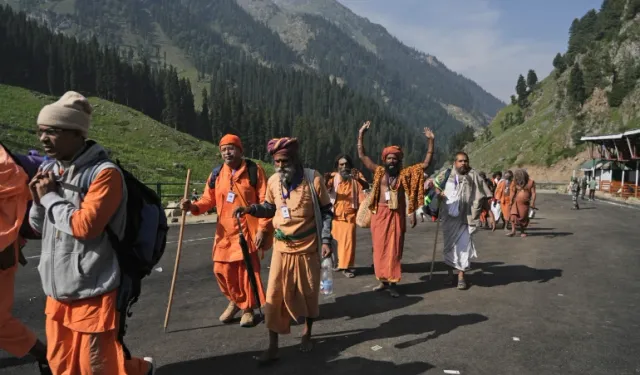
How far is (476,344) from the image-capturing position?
15.7 feet

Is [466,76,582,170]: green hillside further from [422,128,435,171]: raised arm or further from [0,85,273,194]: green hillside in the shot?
[422,128,435,171]: raised arm

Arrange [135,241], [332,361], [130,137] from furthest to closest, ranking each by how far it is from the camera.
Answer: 1. [130,137]
2. [332,361]
3. [135,241]

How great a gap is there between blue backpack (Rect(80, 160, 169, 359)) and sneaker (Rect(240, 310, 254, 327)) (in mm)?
2270

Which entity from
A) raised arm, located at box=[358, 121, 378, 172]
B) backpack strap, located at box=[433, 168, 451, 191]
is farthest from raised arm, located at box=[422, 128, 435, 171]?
raised arm, located at box=[358, 121, 378, 172]

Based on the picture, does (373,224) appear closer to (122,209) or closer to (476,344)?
(476,344)

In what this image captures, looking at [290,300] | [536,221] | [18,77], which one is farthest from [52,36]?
[290,300]

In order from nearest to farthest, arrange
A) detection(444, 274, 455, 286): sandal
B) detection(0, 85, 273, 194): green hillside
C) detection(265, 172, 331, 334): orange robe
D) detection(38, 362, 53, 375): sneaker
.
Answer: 1. detection(38, 362, 53, 375): sneaker
2. detection(265, 172, 331, 334): orange robe
3. detection(444, 274, 455, 286): sandal
4. detection(0, 85, 273, 194): green hillside

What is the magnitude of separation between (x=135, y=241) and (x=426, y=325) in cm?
358

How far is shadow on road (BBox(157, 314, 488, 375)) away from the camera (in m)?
4.14

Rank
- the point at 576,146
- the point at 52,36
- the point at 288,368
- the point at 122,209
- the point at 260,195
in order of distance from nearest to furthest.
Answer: the point at 122,209
the point at 288,368
the point at 260,195
the point at 576,146
the point at 52,36

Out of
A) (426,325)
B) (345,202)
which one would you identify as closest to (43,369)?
(426,325)

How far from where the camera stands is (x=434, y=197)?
7488 mm

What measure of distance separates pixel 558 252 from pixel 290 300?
8105 millimetres

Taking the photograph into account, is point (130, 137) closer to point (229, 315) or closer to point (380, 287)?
point (380, 287)
